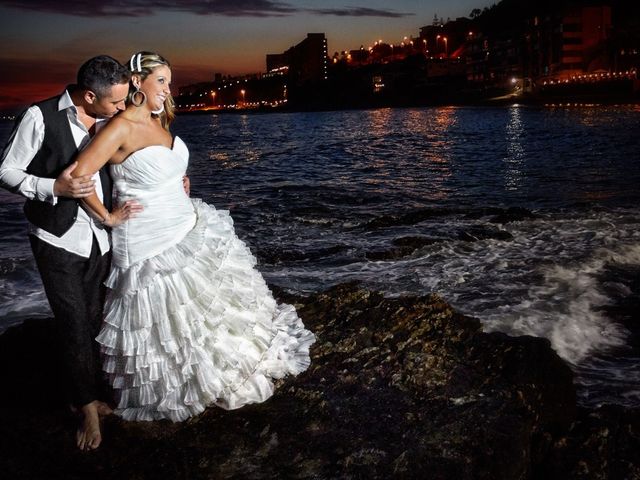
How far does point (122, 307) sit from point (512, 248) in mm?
8223

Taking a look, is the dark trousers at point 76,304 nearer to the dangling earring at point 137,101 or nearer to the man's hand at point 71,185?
the man's hand at point 71,185

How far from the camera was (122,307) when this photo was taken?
339cm

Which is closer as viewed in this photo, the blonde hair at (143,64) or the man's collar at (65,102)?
the man's collar at (65,102)

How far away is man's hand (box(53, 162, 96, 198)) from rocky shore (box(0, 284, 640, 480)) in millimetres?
1751

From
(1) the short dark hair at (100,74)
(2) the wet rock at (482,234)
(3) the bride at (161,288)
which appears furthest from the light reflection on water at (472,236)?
(1) the short dark hair at (100,74)

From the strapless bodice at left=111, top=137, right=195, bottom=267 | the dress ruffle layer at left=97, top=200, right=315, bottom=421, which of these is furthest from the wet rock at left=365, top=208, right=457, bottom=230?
the strapless bodice at left=111, top=137, right=195, bottom=267

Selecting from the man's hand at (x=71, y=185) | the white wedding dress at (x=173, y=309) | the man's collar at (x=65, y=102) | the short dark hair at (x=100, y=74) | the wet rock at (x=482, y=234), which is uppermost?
→ the short dark hair at (x=100, y=74)

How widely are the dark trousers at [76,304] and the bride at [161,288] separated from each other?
13 cm

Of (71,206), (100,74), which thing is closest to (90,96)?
(100,74)

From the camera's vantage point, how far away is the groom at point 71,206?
3.05m

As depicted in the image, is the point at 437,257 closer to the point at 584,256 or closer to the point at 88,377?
the point at 584,256

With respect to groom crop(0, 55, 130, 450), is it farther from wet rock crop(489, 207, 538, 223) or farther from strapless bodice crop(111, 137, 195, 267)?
wet rock crop(489, 207, 538, 223)

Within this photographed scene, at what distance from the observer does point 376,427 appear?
3.53m

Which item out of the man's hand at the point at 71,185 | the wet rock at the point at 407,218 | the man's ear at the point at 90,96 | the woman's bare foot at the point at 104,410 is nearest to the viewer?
the man's hand at the point at 71,185
